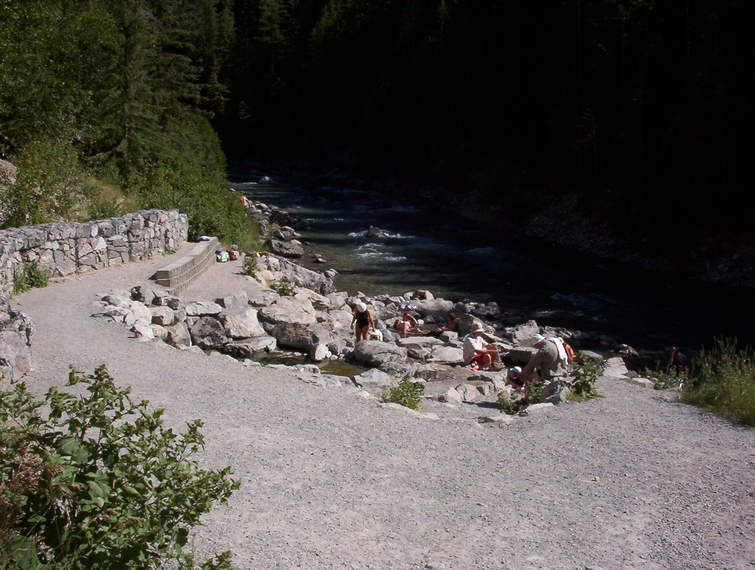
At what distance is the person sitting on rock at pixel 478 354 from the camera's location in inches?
598

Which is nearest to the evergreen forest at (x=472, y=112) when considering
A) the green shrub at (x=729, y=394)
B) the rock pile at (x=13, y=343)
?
the rock pile at (x=13, y=343)

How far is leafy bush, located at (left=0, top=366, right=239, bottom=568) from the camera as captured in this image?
3885mm

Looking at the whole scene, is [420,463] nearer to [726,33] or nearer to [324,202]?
[726,33]

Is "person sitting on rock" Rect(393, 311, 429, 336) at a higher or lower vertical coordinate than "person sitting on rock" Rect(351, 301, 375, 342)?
lower

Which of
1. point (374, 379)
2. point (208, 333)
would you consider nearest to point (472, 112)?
point (208, 333)

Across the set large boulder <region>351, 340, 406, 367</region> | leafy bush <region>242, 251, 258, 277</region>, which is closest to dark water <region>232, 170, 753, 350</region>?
leafy bush <region>242, 251, 258, 277</region>

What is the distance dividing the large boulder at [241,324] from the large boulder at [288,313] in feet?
1.44

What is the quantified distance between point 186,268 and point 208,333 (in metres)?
3.53

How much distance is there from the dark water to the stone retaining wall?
21.6ft

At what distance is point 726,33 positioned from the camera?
28219mm

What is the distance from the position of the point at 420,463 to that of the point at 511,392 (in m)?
4.59

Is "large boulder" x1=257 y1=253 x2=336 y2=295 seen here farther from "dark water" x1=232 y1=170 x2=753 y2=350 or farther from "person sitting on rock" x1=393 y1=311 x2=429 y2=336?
"person sitting on rock" x1=393 y1=311 x2=429 y2=336

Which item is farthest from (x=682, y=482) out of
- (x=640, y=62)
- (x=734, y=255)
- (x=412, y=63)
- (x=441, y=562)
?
(x=412, y=63)

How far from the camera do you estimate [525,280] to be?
25.4 m
